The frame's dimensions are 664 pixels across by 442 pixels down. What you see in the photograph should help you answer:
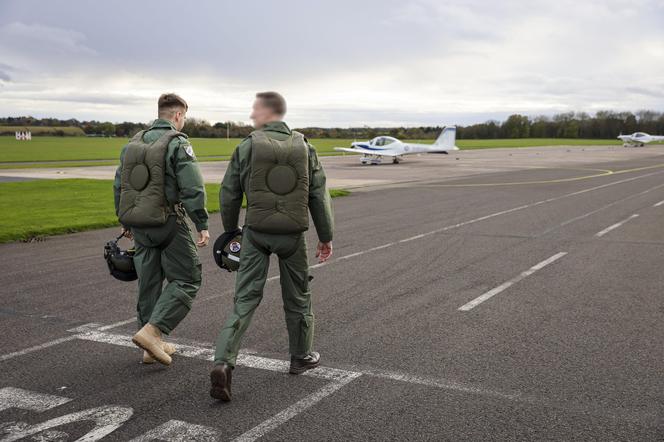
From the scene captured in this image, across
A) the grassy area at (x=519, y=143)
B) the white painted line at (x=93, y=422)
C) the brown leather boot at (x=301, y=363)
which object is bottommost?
the white painted line at (x=93, y=422)

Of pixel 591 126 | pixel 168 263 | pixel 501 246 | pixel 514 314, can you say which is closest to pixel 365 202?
pixel 501 246

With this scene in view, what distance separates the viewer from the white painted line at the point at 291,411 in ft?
12.2

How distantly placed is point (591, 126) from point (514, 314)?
159m

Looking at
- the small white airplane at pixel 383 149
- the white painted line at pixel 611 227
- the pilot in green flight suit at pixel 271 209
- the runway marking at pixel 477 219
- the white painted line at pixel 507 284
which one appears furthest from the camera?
the small white airplane at pixel 383 149

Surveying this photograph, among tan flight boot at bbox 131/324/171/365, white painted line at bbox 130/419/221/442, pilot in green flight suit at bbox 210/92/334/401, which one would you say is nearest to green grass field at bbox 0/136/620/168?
tan flight boot at bbox 131/324/171/365

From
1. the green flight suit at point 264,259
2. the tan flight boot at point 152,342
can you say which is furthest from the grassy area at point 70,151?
the green flight suit at point 264,259

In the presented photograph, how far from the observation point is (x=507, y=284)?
7.89m

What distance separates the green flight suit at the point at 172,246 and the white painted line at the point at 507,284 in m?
3.05

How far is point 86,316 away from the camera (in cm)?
632

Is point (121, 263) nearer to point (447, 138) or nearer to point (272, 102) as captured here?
point (272, 102)

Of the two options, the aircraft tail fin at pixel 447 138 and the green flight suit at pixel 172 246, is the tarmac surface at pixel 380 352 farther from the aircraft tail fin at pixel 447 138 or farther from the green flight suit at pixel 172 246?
the aircraft tail fin at pixel 447 138

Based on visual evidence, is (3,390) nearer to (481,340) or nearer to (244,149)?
(244,149)

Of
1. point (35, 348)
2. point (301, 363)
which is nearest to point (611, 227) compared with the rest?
point (301, 363)

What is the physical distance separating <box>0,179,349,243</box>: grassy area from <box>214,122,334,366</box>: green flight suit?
27.3 ft
